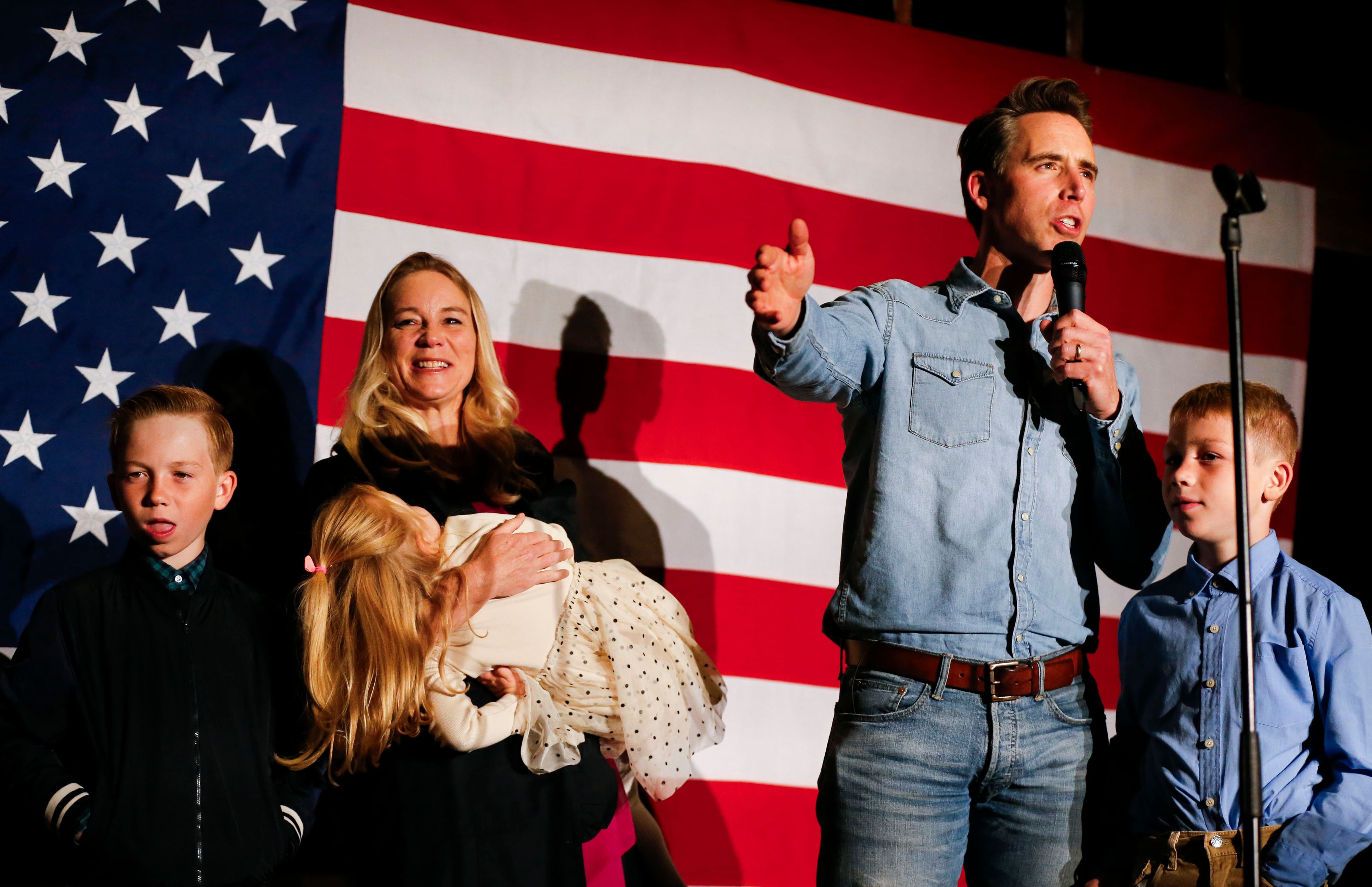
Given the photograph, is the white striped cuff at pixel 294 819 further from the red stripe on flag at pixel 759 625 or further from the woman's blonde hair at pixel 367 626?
the red stripe on flag at pixel 759 625

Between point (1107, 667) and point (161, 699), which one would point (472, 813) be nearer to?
point (161, 699)

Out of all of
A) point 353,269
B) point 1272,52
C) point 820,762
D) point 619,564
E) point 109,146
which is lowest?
point 820,762

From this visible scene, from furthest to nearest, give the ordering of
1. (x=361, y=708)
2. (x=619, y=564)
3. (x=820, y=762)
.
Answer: (x=820, y=762)
(x=619, y=564)
(x=361, y=708)

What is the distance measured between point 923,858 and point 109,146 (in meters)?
2.56

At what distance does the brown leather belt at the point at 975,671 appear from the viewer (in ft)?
6.22

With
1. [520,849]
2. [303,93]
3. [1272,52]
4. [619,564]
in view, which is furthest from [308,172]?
[1272,52]

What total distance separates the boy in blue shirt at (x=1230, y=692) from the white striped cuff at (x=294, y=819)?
4.88 feet

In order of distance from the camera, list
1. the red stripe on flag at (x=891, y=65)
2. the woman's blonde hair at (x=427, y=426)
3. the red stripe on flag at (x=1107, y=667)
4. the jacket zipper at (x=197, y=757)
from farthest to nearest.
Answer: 1. the red stripe on flag at (x=1107, y=667)
2. the red stripe on flag at (x=891, y=65)
3. the woman's blonde hair at (x=427, y=426)
4. the jacket zipper at (x=197, y=757)

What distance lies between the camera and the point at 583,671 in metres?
2.38

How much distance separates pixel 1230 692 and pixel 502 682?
1.34 meters

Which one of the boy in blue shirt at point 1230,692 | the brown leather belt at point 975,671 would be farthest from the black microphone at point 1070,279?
the brown leather belt at point 975,671

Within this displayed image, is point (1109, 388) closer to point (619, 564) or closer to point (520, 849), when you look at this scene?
point (619, 564)

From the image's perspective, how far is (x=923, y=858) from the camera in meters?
1.87

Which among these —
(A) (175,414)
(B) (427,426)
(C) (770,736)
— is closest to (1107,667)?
(C) (770,736)
